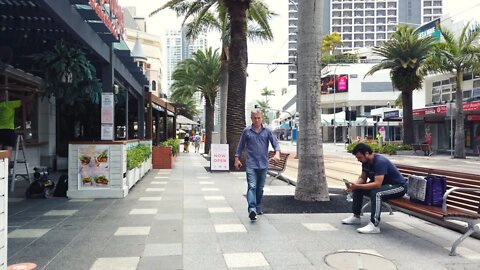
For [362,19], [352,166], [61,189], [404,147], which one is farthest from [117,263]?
[362,19]

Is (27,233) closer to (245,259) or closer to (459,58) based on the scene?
(245,259)

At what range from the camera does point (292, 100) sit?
103m

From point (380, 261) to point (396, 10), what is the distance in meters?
140

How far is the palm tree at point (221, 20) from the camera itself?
20750 mm

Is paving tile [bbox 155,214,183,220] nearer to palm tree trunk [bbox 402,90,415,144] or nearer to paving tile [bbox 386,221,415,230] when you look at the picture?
paving tile [bbox 386,221,415,230]

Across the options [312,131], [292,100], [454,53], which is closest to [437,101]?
[454,53]

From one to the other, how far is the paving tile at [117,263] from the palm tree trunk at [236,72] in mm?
11612

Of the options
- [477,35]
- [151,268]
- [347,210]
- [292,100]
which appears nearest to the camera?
[151,268]

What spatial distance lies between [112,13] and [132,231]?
4.42 m

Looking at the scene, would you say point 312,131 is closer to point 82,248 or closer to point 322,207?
point 322,207

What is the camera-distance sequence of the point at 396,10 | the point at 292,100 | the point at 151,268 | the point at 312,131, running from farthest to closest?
the point at 396,10, the point at 292,100, the point at 312,131, the point at 151,268

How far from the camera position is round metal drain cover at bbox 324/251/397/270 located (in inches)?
187

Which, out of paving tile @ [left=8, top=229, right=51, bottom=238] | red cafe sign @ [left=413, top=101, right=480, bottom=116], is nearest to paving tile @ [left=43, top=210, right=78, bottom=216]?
paving tile @ [left=8, top=229, right=51, bottom=238]

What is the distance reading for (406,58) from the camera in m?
30.6
